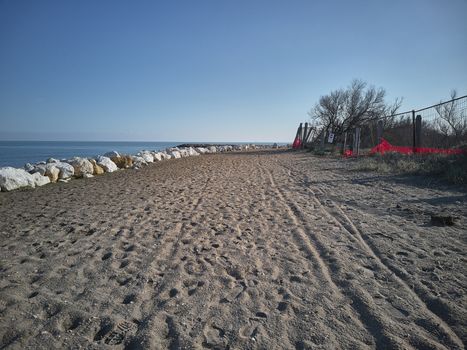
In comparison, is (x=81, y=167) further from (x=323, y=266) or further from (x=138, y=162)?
(x=323, y=266)

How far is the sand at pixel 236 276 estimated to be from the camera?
6.97 ft

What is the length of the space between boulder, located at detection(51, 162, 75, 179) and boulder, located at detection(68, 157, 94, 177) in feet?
0.71

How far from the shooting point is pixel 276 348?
1977 mm

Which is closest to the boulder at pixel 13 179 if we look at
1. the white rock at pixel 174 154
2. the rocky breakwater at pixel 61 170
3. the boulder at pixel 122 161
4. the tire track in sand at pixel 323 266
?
the rocky breakwater at pixel 61 170

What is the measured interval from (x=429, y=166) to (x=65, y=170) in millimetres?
11882

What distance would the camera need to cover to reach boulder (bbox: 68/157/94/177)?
34.0 feet

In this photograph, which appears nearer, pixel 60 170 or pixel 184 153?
pixel 60 170

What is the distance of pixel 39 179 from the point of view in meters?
8.75

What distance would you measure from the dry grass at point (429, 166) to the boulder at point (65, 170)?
10518mm

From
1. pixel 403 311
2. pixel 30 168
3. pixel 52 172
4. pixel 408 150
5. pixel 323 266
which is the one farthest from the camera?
pixel 408 150

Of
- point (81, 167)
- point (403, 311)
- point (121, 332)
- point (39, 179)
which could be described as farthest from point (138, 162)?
point (403, 311)

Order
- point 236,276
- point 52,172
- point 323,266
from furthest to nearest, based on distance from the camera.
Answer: point 52,172
point 323,266
point 236,276

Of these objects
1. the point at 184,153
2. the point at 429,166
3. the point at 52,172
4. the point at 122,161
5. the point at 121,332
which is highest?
the point at 184,153

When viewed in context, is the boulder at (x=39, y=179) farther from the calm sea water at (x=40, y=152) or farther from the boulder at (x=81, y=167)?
the calm sea water at (x=40, y=152)
